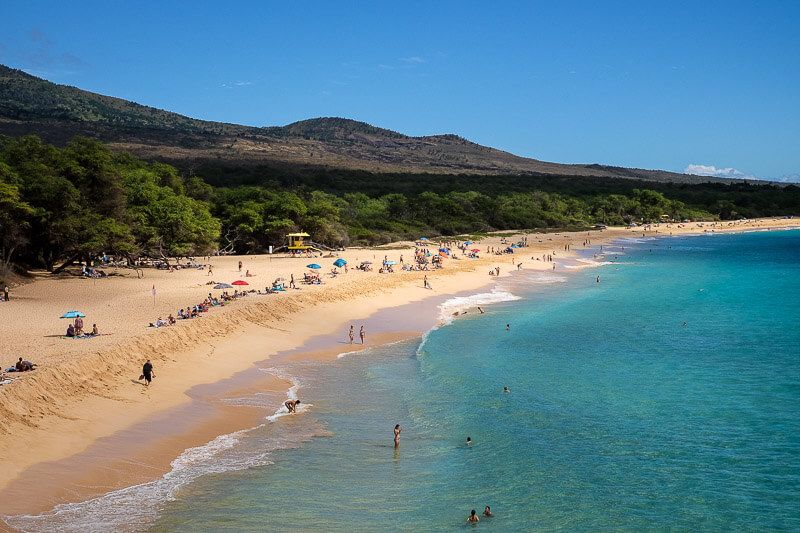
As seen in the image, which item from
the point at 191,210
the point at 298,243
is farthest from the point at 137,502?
the point at 298,243

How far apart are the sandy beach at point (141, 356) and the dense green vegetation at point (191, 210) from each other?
293cm

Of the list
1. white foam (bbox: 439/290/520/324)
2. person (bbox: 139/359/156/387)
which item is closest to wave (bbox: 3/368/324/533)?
person (bbox: 139/359/156/387)

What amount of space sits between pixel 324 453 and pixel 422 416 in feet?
13.8

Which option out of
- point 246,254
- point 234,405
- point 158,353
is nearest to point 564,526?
point 234,405

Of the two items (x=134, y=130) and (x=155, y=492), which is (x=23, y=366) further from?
(x=134, y=130)

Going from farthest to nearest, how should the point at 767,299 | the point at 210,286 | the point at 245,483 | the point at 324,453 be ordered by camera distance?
the point at 767,299 → the point at 210,286 → the point at 324,453 → the point at 245,483

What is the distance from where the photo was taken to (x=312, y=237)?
218 ft

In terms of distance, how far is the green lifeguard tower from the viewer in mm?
61281

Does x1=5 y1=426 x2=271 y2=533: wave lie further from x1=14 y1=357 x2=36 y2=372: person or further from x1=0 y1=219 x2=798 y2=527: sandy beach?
x1=14 y1=357 x2=36 y2=372: person

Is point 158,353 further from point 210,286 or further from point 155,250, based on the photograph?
point 155,250

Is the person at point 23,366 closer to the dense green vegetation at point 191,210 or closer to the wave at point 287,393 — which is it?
the wave at point 287,393

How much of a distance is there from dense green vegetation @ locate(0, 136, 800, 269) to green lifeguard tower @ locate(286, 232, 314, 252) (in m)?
1.29

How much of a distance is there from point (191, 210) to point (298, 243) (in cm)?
1204

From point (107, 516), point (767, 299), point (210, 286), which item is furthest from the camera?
point (767, 299)
